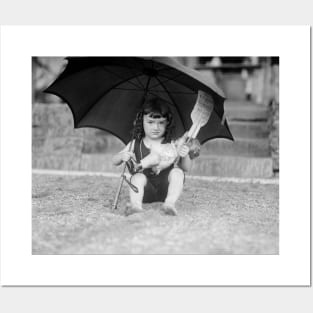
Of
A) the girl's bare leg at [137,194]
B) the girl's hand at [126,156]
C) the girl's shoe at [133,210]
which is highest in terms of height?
the girl's hand at [126,156]

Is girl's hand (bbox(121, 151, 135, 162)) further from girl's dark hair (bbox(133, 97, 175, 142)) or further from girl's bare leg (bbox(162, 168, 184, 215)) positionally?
girl's bare leg (bbox(162, 168, 184, 215))

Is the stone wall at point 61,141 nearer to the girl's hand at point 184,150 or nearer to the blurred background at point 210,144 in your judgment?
the blurred background at point 210,144

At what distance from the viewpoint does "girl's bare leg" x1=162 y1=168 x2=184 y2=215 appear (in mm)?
3002

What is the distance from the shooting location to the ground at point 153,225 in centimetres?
259

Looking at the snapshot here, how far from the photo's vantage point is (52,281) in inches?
104

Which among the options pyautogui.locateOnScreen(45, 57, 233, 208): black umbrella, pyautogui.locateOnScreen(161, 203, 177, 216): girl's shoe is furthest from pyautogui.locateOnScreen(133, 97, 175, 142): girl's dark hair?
pyautogui.locateOnScreen(161, 203, 177, 216): girl's shoe

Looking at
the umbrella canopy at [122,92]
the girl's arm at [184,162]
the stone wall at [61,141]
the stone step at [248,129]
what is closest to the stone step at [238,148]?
the stone step at [248,129]

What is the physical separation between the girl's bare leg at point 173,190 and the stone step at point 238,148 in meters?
2.27

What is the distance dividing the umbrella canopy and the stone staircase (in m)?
1.55

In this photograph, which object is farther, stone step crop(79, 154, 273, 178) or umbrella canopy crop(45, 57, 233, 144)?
stone step crop(79, 154, 273, 178)

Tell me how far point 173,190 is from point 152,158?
269mm
